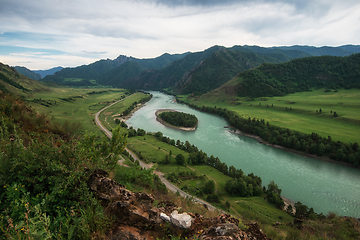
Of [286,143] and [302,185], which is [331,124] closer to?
[286,143]

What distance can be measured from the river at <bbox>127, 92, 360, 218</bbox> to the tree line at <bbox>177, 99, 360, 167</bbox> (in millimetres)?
2878

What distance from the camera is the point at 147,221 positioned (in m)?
6.93

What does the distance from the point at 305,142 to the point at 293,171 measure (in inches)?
611

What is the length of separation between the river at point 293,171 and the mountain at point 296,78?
80.4 m

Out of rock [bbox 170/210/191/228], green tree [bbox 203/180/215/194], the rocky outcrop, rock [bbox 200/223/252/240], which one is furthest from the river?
rock [bbox 170/210/191/228]

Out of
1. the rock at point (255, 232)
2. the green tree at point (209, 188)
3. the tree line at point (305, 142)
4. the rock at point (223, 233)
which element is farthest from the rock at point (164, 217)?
the tree line at point (305, 142)

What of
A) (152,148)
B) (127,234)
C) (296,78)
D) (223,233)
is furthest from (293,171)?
(296,78)

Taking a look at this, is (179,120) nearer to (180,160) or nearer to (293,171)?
(180,160)

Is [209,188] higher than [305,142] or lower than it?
lower

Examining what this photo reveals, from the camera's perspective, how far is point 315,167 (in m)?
48.8

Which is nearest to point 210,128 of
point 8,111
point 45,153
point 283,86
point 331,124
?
point 331,124

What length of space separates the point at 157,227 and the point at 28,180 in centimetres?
497

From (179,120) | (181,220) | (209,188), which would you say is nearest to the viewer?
(181,220)

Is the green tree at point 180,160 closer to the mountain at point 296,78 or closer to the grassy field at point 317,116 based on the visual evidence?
the grassy field at point 317,116
